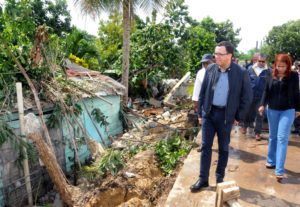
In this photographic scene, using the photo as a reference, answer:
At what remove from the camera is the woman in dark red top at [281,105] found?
312 cm

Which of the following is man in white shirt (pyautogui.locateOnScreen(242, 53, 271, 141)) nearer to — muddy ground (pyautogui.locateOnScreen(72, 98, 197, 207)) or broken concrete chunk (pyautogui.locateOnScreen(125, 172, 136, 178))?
muddy ground (pyautogui.locateOnScreen(72, 98, 197, 207))

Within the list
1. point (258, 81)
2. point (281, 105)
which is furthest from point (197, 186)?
point (258, 81)

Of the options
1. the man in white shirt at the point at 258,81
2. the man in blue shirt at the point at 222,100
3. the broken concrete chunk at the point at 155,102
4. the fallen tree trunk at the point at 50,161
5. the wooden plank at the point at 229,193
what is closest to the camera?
the wooden plank at the point at 229,193

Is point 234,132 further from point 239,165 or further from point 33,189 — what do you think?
point 33,189

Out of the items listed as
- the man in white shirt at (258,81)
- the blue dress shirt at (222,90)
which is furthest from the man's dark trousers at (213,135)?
the man in white shirt at (258,81)

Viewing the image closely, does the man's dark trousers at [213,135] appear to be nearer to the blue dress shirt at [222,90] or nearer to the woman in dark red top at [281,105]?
the blue dress shirt at [222,90]

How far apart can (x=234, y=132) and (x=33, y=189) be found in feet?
15.5

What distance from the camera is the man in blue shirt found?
8.84 feet

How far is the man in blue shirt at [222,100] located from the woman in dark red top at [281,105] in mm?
810

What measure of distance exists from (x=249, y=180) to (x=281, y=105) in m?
1.17

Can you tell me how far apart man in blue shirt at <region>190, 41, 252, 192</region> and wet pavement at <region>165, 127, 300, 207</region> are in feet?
0.74

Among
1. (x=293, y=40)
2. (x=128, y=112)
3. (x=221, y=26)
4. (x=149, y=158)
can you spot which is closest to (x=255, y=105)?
(x=149, y=158)

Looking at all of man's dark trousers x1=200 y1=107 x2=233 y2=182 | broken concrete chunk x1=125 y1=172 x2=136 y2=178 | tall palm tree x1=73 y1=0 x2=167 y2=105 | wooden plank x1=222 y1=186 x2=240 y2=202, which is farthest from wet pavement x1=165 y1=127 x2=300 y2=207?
tall palm tree x1=73 y1=0 x2=167 y2=105

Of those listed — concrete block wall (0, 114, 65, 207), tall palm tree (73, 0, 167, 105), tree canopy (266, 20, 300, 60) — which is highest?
tree canopy (266, 20, 300, 60)
